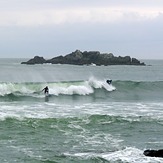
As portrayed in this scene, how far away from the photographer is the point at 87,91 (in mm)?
40938

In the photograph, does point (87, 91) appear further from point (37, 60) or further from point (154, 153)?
point (37, 60)

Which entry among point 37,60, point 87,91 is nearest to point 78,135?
point 87,91

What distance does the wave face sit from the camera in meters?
35.6

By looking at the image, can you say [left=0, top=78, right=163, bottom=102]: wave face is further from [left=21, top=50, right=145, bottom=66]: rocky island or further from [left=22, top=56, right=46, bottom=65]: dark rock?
[left=22, top=56, right=46, bottom=65]: dark rock

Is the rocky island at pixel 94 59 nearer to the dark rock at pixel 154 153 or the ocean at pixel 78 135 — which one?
the ocean at pixel 78 135

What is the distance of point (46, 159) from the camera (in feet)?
41.8

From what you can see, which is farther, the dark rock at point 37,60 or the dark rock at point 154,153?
the dark rock at point 37,60

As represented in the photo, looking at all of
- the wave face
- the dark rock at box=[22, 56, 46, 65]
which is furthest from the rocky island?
the wave face

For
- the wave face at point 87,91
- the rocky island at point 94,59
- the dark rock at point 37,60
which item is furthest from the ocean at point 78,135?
the dark rock at point 37,60

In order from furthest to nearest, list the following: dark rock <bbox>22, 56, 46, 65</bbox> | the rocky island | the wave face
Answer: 1. dark rock <bbox>22, 56, 46, 65</bbox>
2. the rocky island
3. the wave face

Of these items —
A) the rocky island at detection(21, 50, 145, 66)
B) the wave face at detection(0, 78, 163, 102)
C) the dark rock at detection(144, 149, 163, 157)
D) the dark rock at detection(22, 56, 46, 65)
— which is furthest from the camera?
the dark rock at detection(22, 56, 46, 65)

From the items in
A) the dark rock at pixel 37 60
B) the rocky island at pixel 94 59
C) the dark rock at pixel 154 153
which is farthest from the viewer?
the dark rock at pixel 37 60

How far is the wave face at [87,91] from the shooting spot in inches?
1401

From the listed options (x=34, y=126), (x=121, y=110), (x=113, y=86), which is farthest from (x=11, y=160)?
(x=113, y=86)
